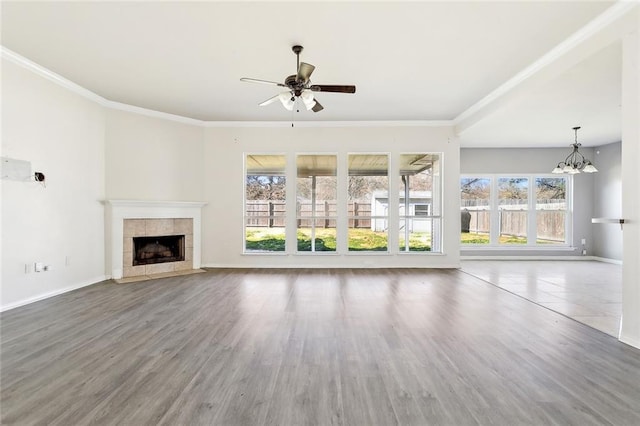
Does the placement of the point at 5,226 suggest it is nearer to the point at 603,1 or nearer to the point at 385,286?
the point at 385,286

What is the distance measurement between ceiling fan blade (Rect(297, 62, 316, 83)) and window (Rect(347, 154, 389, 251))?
3.39 meters

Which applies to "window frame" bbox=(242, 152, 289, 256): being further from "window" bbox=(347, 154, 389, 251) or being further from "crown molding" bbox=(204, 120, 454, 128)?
"window" bbox=(347, 154, 389, 251)

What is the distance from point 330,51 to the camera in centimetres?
350

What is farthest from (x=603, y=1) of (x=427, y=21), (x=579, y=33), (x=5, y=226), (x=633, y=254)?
(x=5, y=226)

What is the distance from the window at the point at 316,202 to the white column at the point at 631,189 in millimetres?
4458

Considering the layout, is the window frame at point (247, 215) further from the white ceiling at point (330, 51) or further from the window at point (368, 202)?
the window at point (368, 202)

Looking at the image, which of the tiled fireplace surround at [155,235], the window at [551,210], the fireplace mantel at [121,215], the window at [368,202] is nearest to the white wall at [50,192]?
the fireplace mantel at [121,215]

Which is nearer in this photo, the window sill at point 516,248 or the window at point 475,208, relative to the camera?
the window sill at point 516,248

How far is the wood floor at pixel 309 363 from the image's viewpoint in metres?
1.75

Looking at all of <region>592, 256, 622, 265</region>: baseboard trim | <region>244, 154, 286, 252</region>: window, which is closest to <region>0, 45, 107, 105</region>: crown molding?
<region>244, 154, 286, 252</region>: window

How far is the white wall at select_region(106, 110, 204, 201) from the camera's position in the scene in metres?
5.31

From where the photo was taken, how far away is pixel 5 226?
3535 mm

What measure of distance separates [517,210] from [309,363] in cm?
771

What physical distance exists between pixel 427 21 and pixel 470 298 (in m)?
3.42
